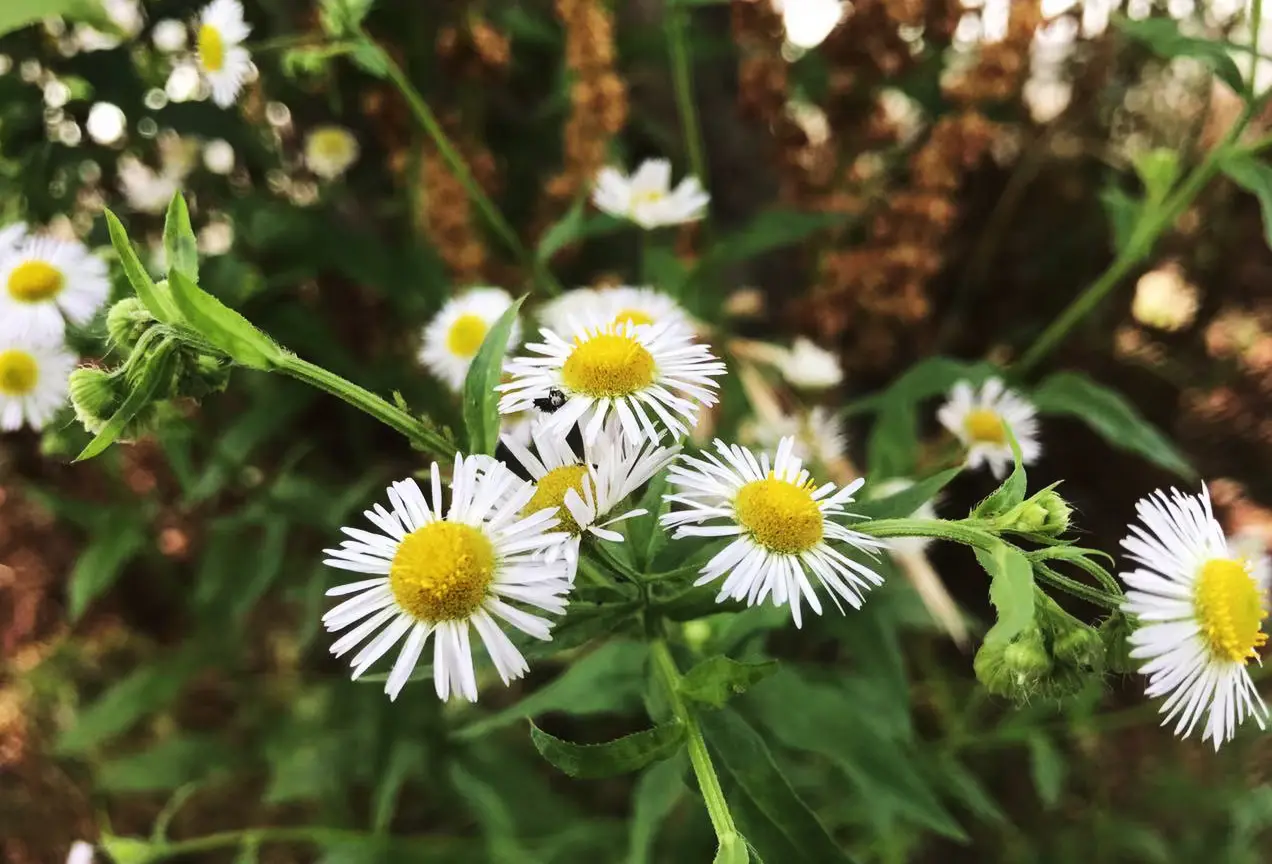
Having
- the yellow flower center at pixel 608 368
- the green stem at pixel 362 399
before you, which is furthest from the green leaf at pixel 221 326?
the yellow flower center at pixel 608 368

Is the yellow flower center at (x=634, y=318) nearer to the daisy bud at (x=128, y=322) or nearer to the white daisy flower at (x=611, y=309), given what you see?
the white daisy flower at (x=611, y=309)

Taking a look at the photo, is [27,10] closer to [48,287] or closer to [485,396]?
[48,287]

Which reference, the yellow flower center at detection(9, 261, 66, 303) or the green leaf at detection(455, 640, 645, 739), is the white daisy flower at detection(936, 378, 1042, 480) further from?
the yellow flower center at detection(9, 261, 66, 303)

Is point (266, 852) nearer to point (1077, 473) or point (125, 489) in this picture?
point (125, 489)

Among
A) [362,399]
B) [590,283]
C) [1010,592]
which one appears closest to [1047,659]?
[1010,592]

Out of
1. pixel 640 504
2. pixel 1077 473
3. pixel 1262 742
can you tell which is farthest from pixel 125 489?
pixel 1262 742

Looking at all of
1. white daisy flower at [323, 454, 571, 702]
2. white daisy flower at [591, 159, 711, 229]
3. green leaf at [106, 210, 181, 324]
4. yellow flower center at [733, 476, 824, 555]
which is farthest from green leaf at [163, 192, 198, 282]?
white daisy flower at [591, 159, 711, 229]
